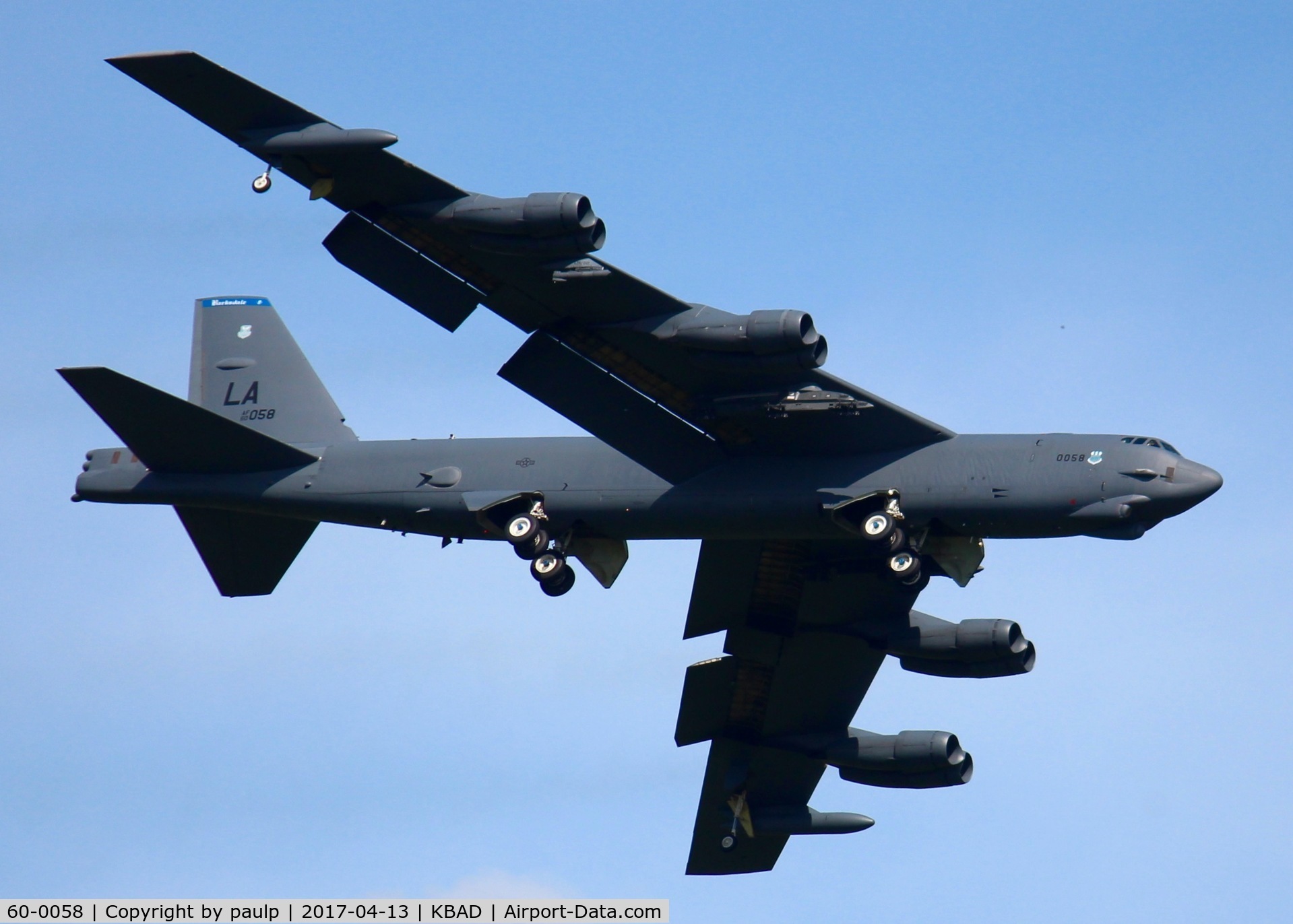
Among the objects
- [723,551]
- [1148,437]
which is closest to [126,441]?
[723,551]

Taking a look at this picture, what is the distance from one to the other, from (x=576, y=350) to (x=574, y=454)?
8.19ft

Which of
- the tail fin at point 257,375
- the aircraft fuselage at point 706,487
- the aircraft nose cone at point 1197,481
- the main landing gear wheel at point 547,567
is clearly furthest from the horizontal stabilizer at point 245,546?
the aircraft nose cone at point 1197,481

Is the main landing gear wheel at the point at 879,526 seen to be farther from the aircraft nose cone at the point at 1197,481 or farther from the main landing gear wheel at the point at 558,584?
the main landing gear wheel at the point at 558,584

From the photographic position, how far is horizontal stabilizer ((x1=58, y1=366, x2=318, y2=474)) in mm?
38656

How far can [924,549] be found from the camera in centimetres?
3838

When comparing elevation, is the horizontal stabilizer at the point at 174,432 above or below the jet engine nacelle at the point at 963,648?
above

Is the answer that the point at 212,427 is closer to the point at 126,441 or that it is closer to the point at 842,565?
the point at 126,441

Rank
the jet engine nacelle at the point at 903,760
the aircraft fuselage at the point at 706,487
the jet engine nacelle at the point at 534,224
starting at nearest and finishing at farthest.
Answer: the jet engine nacelle at the point at 534,224 < the aircraft fuselage at the point at 706,487 < the jet engine nacelle at the point at 903,760

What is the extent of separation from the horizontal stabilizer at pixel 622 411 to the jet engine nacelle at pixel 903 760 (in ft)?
31.2

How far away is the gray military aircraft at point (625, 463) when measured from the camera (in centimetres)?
3575

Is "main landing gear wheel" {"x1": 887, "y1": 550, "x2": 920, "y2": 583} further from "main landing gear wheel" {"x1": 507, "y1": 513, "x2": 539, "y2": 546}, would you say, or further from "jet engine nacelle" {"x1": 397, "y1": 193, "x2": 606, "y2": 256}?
"jet engine nacelle" {"x1": 397, "y1": 193, "x2": 606, "y2": 256}

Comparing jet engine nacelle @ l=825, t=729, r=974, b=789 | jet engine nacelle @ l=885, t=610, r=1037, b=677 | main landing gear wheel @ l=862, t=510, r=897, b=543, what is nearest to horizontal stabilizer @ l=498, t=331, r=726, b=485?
main landing gear wheel @ l=862, t=510, r=897, b=543

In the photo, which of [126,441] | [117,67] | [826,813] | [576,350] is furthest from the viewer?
[826,813]

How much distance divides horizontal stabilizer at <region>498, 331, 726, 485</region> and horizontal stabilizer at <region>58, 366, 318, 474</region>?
5686 mm
